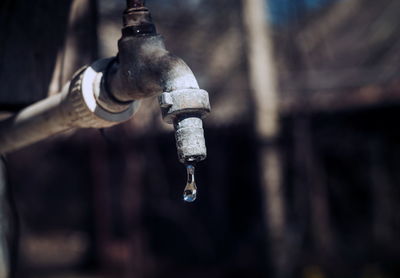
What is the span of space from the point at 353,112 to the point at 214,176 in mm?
2075

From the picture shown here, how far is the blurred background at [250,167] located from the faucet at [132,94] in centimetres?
358

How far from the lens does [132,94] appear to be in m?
1.55

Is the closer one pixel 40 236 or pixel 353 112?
pixel 353 112

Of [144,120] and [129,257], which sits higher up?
[144,120]

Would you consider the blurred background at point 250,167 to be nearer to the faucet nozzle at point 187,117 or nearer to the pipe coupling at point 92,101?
the pipe coupling at point 92,101

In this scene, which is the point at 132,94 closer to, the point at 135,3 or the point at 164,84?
the point at 164,84

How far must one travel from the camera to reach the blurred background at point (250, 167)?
6297mm

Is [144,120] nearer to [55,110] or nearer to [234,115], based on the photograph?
[234,115]

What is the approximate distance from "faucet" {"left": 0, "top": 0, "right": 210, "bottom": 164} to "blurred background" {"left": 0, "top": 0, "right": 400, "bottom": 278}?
11.7ft

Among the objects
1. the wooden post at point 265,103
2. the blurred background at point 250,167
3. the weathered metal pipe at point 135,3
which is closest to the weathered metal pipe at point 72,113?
the weathered metal pipe at point 135,3

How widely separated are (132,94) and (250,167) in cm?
709

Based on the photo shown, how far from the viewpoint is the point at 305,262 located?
703 centimetres

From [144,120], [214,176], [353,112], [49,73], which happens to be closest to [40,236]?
[214,176]

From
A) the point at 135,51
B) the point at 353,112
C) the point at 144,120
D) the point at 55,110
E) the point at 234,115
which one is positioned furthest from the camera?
the point at 353,112
